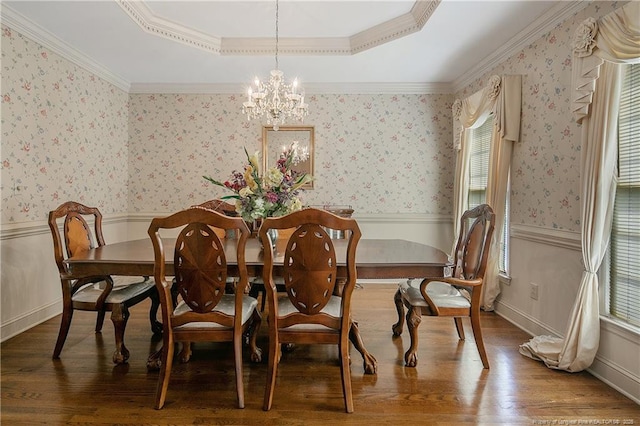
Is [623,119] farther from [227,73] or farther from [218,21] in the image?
[227,73]

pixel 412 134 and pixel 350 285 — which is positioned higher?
pixel 412 134

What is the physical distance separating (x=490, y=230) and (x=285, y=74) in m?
2.98

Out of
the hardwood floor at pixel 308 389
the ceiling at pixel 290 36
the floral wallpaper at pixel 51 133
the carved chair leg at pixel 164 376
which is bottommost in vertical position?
the hardwood floor at pixel 308 389

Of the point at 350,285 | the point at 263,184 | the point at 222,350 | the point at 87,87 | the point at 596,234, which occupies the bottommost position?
the point at 222,350

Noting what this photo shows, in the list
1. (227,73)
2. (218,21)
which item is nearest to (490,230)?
(218,21)

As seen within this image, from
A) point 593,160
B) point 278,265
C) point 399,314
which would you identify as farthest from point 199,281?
point 593,160

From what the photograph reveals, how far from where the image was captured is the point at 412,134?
169 inches

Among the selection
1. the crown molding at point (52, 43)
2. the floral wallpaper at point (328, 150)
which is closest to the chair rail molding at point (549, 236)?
the floral wallpaper at point (328, 150)

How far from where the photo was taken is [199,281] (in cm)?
169

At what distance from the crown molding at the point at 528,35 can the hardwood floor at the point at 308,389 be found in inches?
94.8

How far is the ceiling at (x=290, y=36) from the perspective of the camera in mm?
2625

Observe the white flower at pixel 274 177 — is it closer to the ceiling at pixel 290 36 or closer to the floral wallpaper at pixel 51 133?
the ceiling at pixel 290 36

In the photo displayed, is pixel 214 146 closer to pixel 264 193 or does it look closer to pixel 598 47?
pixel 264 193

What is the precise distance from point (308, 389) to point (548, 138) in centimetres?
250
